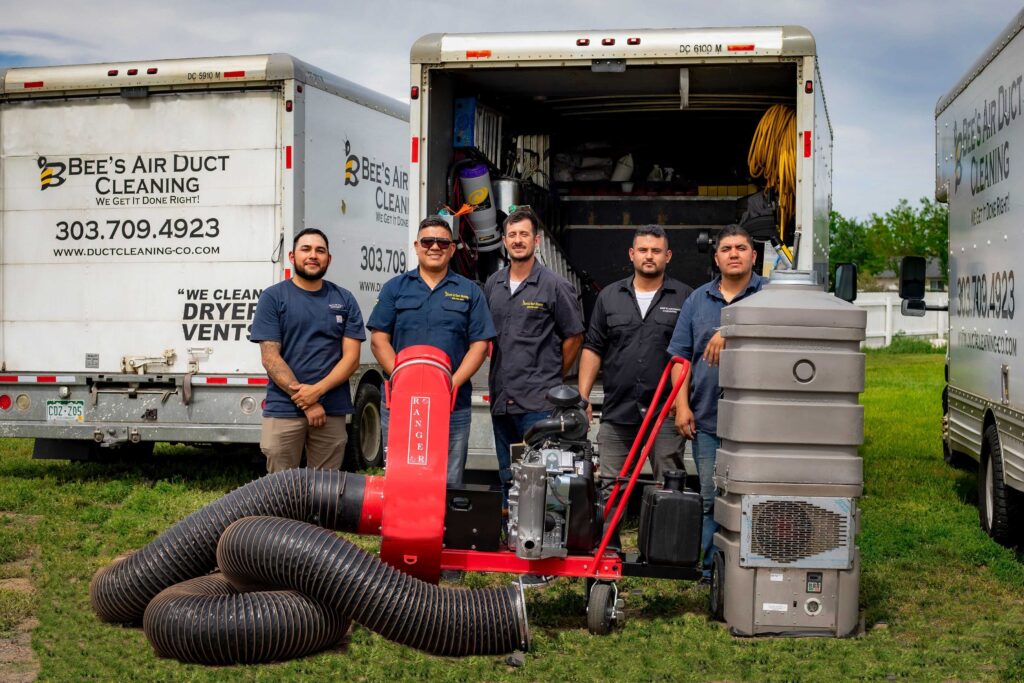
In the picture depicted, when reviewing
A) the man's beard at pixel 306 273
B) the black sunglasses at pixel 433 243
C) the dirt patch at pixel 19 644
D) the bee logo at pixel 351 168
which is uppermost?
the bee logo at pixel 351 168

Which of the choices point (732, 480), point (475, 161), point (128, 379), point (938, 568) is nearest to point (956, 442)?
point (938, 568)

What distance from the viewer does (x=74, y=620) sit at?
6039mm

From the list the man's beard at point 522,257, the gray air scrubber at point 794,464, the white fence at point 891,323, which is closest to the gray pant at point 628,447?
the man's beard at point 522,257

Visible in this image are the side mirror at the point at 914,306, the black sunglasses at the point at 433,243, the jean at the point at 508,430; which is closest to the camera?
the black sunglasses at the point at 433,243

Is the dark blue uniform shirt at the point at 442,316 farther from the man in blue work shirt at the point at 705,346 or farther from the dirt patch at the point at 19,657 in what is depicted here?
the dirt patch at the point at 19,657

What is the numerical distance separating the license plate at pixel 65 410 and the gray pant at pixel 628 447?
195 inches

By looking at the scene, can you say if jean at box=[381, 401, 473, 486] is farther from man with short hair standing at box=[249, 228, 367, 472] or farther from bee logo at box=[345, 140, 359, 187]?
bee logo at box=[345, 140, 359, 187]

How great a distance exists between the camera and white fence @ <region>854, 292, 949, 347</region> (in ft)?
120

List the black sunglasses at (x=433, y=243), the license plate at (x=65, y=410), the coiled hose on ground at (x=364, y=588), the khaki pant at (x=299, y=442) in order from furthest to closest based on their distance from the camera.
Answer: the license plate at (x=65, y=410) → the khaki pant at (x=299, y=442) → the black sunglasses at (x=433, y=243) → the coiled hose on ground at (x=364, y=588)

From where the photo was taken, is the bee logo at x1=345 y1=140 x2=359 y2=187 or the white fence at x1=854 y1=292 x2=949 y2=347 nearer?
the bee logo at x1=345 y1=140 x2=359 y2=187

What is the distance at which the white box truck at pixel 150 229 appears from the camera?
1004 centimetres

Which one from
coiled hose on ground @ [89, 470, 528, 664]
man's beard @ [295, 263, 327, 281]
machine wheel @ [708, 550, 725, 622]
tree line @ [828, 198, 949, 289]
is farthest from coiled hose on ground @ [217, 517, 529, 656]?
tree line @ [828, 198, 949, 289]

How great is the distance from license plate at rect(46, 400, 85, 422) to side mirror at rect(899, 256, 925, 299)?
7.15 m

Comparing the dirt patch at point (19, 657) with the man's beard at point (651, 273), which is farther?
Result: the man's beard at point (651, 273)
